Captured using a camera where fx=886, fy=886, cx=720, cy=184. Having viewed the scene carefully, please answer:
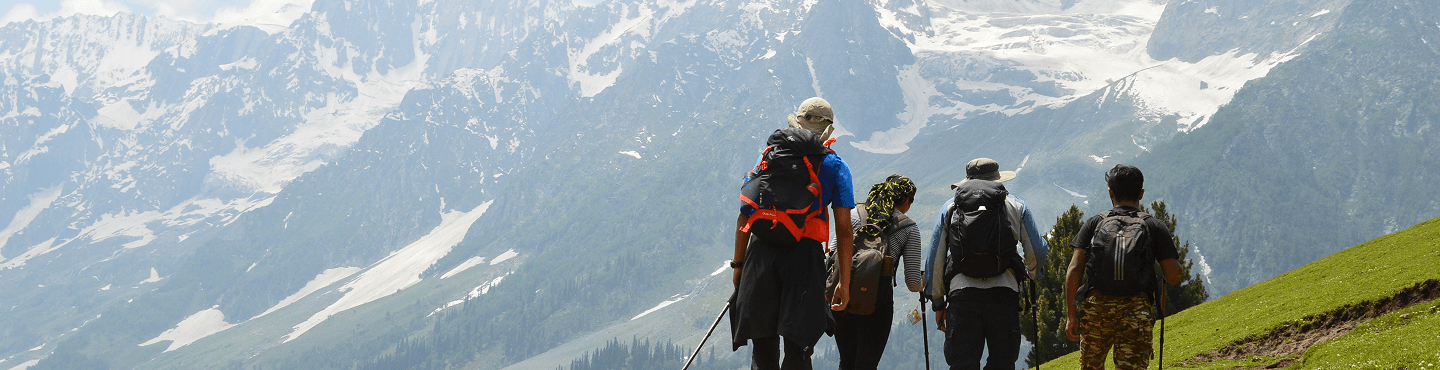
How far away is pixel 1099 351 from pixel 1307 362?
33.8ft

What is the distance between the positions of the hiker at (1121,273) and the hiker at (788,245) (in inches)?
152

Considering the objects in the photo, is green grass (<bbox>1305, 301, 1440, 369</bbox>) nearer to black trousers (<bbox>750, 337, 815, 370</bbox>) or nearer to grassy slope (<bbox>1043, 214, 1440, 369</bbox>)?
grassy slope (<bbox>1043, 214, 1440, 369</bbox>)

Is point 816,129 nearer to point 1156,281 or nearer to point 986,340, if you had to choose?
point 986,340

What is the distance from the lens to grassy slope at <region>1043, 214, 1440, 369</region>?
16.8 meters

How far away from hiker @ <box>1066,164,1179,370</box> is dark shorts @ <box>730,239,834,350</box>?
389 cm

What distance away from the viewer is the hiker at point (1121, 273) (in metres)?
11.4

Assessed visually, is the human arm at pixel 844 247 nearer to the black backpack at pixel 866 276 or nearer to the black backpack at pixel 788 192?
the black backpack at pixel 788 192

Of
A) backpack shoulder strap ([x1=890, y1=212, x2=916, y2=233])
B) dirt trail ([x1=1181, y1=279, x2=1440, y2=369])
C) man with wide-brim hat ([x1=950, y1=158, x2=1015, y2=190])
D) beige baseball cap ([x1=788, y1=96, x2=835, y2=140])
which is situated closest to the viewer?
beige baseball cap ([x1=788, y1=96, x2=835, y2=140])

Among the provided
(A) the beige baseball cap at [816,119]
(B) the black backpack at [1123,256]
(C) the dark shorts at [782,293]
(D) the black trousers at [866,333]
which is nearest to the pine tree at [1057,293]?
(B) the black backpack at [1123,256]

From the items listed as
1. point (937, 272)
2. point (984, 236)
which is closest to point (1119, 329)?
point (984, 236)

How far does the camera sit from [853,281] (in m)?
11.7

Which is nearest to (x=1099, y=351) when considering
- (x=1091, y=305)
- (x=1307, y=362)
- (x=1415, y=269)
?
(x=1091, y=305)

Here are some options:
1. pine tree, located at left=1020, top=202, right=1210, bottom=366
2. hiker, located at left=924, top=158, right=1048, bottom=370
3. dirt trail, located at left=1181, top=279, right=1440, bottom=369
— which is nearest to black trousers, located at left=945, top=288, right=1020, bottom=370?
hiker, located at left=924, top=158, right=1048, bottom=370

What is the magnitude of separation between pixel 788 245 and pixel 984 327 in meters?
4.10
